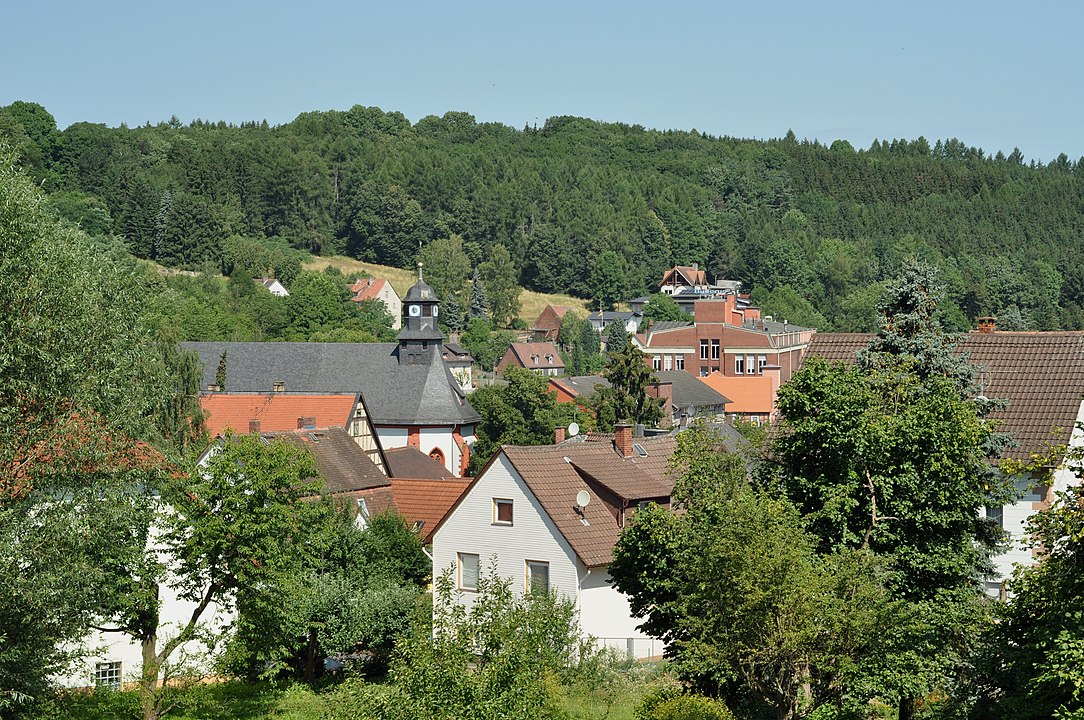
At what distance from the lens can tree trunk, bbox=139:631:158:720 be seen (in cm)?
2314

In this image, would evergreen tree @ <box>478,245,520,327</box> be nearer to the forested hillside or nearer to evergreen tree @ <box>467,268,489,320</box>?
evergreen tree @ <box>467,268,489,320</box>

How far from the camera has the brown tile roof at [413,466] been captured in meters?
52.1

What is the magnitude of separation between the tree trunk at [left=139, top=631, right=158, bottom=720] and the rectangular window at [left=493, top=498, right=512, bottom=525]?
32.5ft

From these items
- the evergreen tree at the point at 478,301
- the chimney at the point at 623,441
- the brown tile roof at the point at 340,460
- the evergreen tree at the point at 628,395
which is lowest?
the brown tile roof at the point at 340,460

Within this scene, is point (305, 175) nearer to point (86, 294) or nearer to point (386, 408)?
point (386, 408)

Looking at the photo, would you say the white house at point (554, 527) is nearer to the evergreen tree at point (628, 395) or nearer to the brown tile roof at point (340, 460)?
the brown tile roof at point (340, 460)

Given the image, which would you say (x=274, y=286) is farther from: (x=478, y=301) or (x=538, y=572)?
(x=538, y=572)

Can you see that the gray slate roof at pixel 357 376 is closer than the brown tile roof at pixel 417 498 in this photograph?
No

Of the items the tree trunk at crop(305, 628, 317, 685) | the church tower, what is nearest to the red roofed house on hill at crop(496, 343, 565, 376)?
the church tower

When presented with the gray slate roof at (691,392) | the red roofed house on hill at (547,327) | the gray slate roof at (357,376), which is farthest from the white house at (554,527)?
the red roofed house on hill at (547,327)

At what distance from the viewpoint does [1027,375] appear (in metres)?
22.7

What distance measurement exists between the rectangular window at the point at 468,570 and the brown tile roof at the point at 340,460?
5872mm

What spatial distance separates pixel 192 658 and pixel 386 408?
50253 mm

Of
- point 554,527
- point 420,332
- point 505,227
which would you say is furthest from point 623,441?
Result: point 505,227
